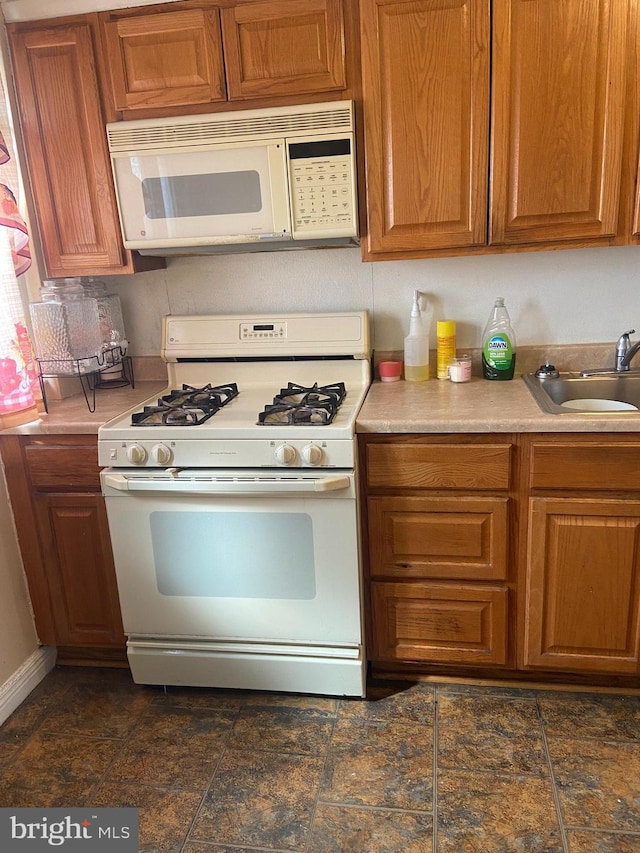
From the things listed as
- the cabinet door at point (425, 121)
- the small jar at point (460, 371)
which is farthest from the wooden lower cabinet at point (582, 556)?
the cabinet door at point (425, 121)

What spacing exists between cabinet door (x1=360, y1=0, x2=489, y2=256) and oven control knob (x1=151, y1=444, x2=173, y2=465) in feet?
2.91

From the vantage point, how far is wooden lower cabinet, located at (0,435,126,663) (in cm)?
208

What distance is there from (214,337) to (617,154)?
1.42m

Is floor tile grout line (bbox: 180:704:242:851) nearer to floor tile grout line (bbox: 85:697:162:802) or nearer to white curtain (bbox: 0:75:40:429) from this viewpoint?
floor tile grout line (bbox: 85:697:162:802)

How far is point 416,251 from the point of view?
2033mm

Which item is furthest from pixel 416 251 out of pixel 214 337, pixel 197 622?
pixel 197 622

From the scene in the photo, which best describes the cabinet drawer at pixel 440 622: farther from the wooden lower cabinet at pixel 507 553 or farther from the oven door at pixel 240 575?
the oven door at pixel 240 575

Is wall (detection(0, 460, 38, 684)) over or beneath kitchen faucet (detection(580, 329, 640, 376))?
beneath

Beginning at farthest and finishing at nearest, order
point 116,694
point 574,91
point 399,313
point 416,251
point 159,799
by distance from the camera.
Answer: point 399,313 < point 116,694 < point 416,251 < point 574,91 < point 159,799

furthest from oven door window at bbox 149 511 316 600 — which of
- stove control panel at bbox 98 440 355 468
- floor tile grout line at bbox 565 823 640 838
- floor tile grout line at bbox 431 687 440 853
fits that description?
floor tile grout line at bbox 565 823 640 838

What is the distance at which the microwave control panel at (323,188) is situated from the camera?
6.40 ft

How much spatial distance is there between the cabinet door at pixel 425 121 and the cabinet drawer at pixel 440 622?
1.06m

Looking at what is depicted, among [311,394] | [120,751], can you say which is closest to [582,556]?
[311,394]

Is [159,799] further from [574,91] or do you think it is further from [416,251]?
[574,91]
